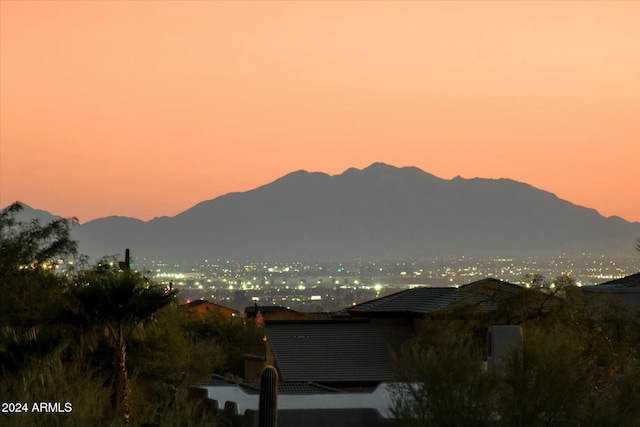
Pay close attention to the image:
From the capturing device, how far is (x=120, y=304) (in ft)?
106

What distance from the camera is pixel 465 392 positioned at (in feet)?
72.6

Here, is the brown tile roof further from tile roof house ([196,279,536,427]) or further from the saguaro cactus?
the saguaro cactus

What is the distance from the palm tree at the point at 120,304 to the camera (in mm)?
31875

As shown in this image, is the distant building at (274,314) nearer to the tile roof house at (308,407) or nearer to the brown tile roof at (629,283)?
the brown tile roof at (629,283)

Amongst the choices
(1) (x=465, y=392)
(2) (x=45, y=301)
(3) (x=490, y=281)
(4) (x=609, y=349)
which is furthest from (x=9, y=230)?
(1) (x=465, y=392)

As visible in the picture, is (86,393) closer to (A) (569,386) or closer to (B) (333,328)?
(A) (569,386)

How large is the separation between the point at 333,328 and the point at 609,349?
1866 centimetres

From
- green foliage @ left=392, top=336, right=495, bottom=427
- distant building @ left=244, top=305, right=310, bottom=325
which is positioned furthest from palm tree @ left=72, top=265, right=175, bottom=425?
distant building @ left=244, top=305, right=310, bottom=325

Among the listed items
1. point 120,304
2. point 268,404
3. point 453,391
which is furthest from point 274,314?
point 268,404

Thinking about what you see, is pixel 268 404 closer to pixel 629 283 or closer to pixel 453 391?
pixel 453 391

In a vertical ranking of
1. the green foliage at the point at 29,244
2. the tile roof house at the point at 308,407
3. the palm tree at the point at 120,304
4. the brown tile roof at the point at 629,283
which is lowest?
the tile roof house at the point at 308,407

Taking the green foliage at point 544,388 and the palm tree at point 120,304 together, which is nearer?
the green foliage at point 544,388

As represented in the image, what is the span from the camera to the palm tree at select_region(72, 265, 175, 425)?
31.9 m

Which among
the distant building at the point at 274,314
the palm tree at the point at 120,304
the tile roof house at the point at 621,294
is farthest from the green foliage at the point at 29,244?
the distant building at the point at 274,314
